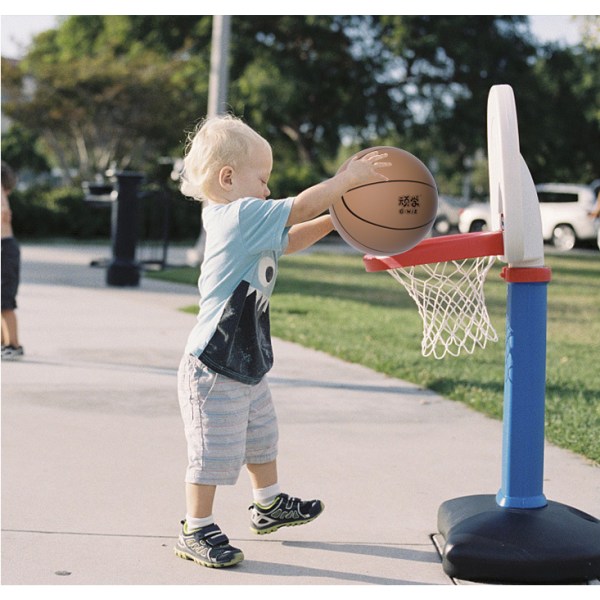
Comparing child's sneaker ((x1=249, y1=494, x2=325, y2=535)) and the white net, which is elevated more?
the white net

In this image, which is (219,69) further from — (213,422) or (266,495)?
(213,422)

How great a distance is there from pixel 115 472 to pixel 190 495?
1.17 meters

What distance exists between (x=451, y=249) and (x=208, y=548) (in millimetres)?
1426

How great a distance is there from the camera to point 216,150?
12.8 feet

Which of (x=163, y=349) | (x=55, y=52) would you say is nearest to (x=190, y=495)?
(x=163, y=349)

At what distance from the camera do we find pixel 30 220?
2436cm

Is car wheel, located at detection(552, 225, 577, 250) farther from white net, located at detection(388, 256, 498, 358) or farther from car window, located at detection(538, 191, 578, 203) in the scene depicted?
white net, located at detection(388, 256, 498, 358)

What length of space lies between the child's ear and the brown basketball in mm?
406

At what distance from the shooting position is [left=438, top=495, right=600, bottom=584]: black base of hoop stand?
12.1 feet

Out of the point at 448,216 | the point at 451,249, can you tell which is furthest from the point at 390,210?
the point at 448,216

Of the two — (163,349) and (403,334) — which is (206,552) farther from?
(403,334)

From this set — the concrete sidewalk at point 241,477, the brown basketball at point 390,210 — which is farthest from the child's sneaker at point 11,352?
the brown basketball at point 390,210

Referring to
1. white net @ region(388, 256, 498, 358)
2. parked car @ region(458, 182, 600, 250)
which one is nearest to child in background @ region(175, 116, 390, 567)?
white net @ region(388, 256, 498, 358)

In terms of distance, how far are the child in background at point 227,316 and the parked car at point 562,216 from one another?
2370cm
